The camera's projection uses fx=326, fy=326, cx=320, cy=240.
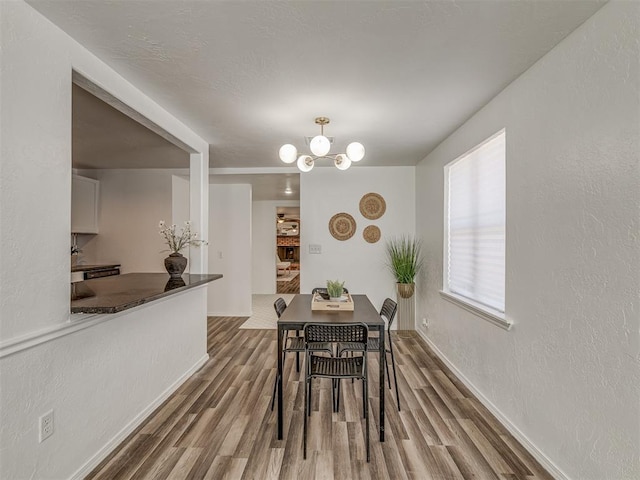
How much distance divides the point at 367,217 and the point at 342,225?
40 centimetres

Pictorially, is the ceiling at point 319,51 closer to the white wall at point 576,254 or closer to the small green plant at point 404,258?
the white wall at point 576,254

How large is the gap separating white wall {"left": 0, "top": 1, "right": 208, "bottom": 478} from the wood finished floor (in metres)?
0.39

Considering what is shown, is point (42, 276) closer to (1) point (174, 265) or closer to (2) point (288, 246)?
(1) point (174, 265)

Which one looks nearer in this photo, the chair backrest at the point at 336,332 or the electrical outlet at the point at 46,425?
the electrical outlet at the point at 46,425

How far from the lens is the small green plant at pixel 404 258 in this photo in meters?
4.63

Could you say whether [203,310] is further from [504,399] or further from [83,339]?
[504,399]

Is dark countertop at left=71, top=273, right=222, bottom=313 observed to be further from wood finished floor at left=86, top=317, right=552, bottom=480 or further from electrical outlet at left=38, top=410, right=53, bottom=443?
wood finished floor at left=86, top=317, right=552, bottom=480

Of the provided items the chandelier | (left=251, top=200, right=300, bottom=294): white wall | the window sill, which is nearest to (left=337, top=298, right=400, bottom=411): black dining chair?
the window sill

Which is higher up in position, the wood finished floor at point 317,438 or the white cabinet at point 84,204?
the white cabinet at point 84,204

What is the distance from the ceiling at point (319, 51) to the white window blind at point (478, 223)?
498 millimetres

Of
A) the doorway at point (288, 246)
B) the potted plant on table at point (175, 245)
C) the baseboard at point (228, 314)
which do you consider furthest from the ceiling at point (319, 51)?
the doorway at point (288, 246)

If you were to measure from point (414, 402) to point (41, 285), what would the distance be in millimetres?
2716

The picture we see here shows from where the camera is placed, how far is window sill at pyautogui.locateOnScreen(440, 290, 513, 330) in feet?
7.91

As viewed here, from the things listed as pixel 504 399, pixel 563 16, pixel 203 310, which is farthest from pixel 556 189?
pixel 203 310
